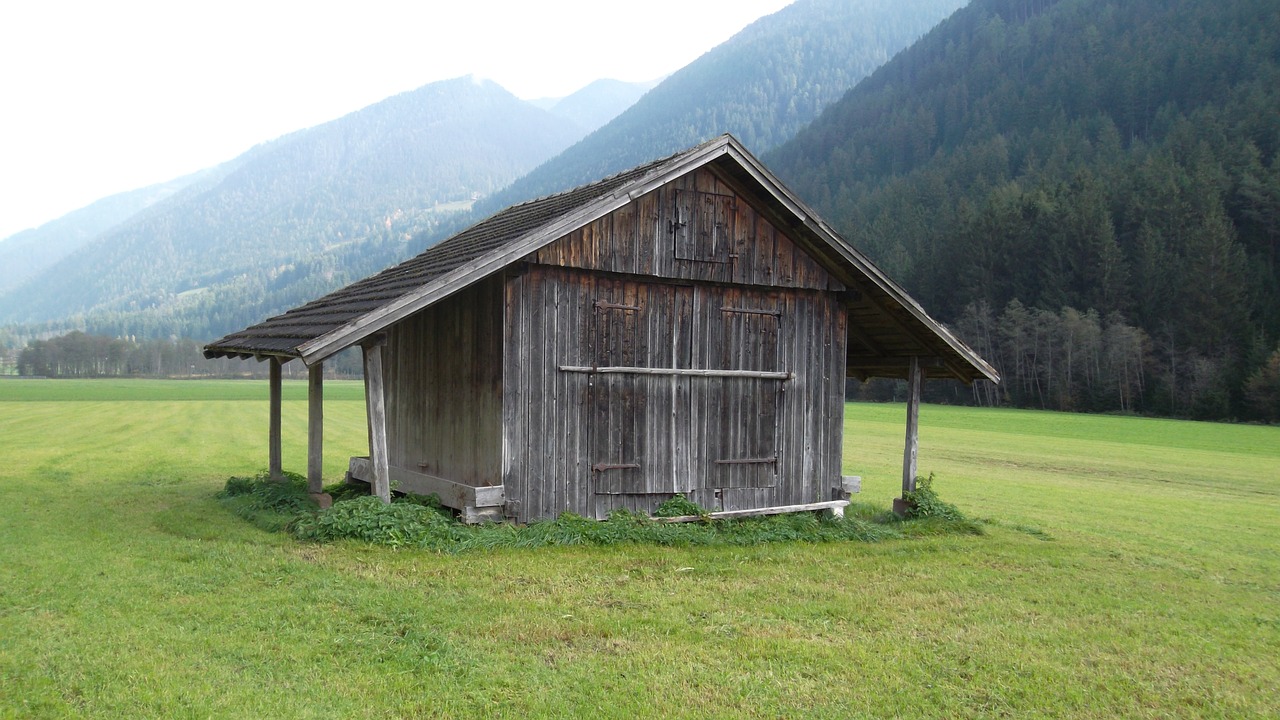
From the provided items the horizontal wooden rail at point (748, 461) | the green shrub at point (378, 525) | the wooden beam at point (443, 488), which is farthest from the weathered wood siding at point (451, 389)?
the horizontal wooden rail at point (748, 461)

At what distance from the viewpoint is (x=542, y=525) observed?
515 inches

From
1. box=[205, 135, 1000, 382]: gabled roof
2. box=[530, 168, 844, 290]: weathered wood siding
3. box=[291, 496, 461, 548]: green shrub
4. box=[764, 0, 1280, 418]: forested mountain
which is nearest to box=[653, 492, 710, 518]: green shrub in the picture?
box=[291, 496, 461, 548]: green shrub

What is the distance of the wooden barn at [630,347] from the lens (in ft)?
44.0

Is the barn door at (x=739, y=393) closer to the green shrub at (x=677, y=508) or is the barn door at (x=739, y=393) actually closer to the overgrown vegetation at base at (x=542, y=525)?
the green shrub at (x=677, y=508)

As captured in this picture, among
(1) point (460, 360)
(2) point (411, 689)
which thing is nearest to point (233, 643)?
(2) point (411, 689)

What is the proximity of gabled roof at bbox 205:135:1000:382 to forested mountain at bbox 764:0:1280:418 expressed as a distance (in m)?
58.1

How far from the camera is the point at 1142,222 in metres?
83.7

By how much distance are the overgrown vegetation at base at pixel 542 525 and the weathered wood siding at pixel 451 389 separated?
Result: 82 cm

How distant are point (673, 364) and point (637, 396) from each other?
0.79 m

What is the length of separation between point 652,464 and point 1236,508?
15.1 metres

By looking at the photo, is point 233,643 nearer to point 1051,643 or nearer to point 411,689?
point 411,689

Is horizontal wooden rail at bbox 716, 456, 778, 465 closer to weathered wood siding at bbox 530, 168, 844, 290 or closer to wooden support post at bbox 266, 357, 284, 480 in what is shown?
weathered wood siding at bbox 530, 168, 844, 290

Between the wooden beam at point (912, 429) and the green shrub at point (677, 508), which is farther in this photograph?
the wooden beam at point (912, 429)

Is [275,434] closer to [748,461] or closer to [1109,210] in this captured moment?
[748,461]
